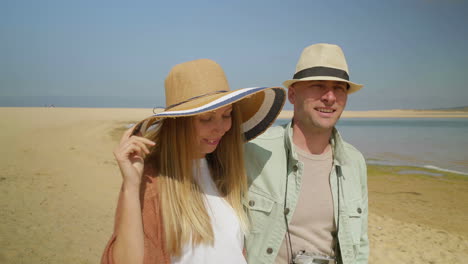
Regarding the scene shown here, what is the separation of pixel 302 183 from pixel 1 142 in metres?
14.2

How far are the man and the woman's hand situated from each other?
1.09 m

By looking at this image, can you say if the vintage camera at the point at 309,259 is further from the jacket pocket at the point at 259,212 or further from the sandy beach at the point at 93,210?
the sandy beach at the point at 93,210

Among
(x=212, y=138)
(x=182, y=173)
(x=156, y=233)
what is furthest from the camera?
(x=212, y=138)

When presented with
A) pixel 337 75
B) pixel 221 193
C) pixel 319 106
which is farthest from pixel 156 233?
pixel 337 75

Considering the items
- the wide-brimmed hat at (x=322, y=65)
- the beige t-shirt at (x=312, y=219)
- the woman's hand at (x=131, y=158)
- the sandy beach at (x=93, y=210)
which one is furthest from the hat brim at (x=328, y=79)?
the sandy beach at (x=93, y=210)

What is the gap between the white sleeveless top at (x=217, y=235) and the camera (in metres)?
1.83

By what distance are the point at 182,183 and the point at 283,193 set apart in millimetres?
965

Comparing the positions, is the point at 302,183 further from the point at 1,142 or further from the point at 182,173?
the point at 1,142

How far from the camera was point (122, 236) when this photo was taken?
159 centimetres

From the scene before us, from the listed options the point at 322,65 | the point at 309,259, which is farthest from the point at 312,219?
the point at 322,65

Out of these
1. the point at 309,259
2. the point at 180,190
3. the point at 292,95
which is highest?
the point at 292,95

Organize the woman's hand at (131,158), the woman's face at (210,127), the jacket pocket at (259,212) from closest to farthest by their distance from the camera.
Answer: the woman's hand at (131,158) < the woman's face at (210,127) < the jacket pocket at (259,212)

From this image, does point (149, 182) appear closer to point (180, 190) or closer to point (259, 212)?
point (180, 190)

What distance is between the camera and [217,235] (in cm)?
193
